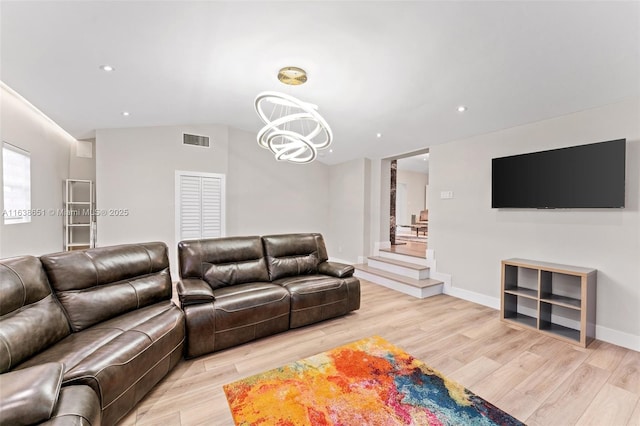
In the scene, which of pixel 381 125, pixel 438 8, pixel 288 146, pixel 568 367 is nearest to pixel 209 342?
pixel 288 146

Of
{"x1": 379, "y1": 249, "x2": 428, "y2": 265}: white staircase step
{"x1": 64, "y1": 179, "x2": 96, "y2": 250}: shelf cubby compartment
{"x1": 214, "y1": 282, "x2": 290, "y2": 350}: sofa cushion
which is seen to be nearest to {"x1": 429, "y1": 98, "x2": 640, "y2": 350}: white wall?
{"x1": 379, "y1": 249, "x2": 428, "y2": 265}: white staircase step

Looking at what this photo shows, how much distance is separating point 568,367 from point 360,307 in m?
2.18

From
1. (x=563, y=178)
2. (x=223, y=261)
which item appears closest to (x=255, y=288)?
(x=223, y=261)

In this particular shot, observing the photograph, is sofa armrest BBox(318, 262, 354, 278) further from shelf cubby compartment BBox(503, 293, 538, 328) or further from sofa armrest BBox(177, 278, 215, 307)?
shelf cubby compartment BBox(503, 293, 538, 328)

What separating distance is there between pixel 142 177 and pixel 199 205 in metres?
1.06

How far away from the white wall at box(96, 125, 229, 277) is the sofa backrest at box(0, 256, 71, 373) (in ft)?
10.0

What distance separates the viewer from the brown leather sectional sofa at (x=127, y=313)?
4.44ft

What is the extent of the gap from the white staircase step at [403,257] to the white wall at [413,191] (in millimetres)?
4793

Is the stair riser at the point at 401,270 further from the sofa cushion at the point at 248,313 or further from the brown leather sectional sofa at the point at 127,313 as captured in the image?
the sofa cushion at the point at 248,313

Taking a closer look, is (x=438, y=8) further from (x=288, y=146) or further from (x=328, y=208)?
(x=328, y=208)

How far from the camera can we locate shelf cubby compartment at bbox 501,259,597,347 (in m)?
2.79

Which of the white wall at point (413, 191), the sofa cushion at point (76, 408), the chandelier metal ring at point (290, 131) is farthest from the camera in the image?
the white wall at point (413, 191)

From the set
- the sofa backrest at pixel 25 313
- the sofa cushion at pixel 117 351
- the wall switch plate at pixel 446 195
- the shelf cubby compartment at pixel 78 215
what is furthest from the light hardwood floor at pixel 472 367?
the shelf cubby compartment at pixel 78 215

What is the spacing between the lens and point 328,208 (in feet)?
23.4
